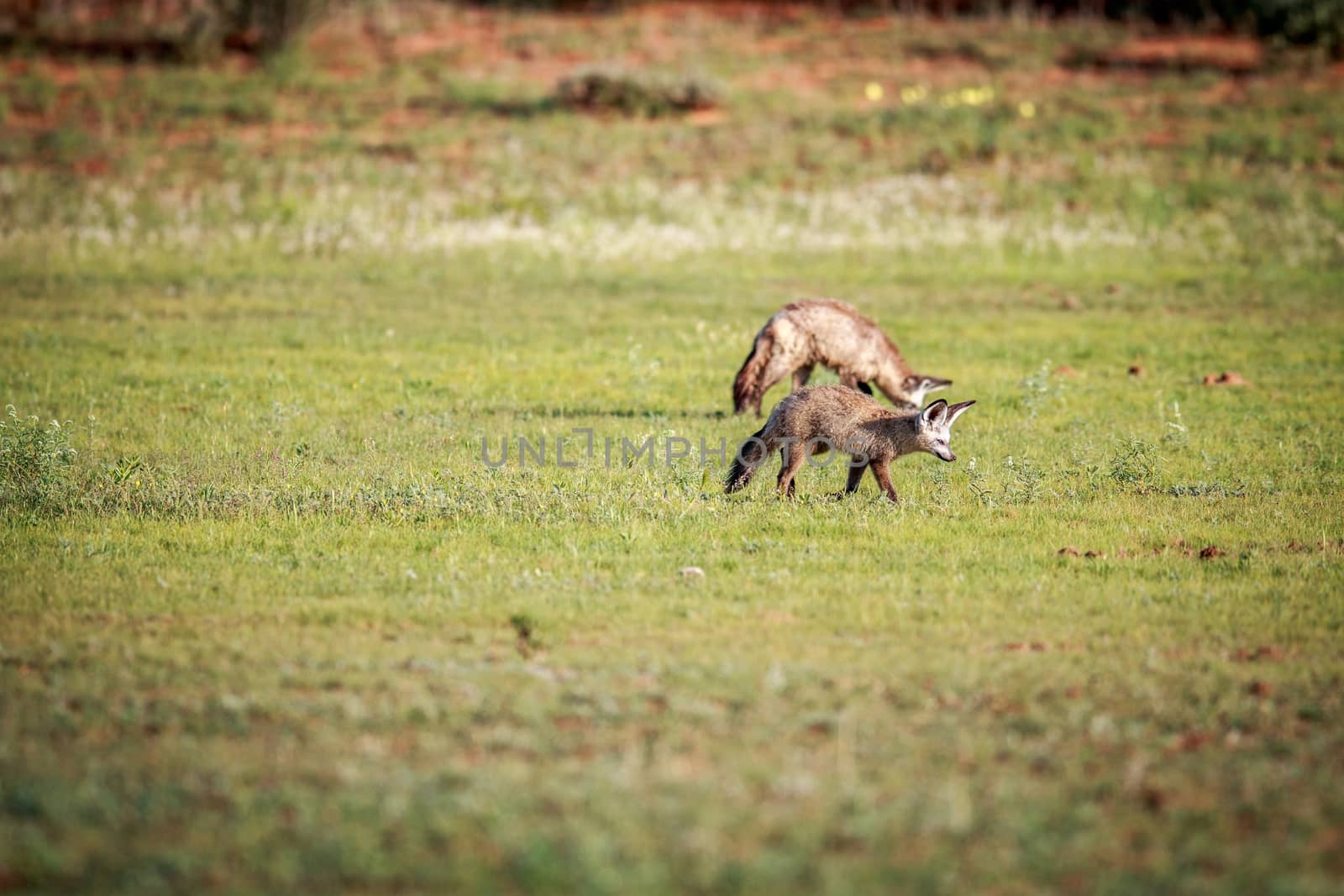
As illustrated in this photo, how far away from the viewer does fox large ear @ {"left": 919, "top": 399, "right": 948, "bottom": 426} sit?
11.5 meters

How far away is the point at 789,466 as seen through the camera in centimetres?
1144

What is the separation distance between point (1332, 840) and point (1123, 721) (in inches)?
53.6

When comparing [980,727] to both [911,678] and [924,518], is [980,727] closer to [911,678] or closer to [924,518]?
[911,678]

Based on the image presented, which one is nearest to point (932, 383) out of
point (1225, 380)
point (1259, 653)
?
point (1225, 380)

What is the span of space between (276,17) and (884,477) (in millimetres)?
36874

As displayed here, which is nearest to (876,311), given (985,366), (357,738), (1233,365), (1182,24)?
(985,366)

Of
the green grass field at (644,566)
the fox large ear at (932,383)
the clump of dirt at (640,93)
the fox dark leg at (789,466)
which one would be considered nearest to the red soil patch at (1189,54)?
the clump of dirt at (640,93)

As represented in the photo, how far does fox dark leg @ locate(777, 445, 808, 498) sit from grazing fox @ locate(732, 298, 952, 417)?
3378mm

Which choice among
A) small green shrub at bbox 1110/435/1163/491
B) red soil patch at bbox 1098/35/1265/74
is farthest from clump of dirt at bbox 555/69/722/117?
small green shrub at bbox 1110/435/1163/491

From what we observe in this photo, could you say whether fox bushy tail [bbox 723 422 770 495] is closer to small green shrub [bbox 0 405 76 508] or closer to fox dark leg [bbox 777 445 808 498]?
fox dark leg [bbox 777 445 808 498]

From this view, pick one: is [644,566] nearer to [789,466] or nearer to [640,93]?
[789,466]

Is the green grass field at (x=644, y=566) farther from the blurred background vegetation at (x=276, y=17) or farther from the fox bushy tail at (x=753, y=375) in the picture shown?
the blurred background vegetation at (x=276, y=17)

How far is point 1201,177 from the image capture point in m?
31.6

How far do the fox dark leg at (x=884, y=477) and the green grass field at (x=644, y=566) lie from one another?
156mm
